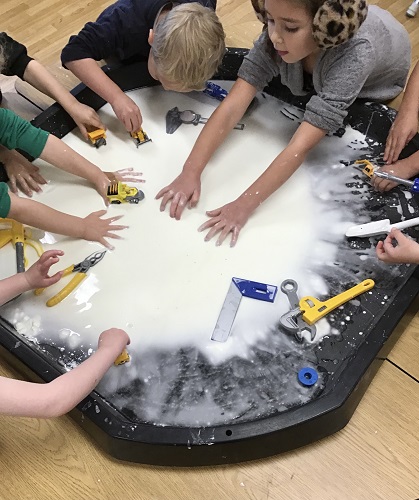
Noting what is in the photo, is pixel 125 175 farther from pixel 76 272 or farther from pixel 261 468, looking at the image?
pixel 261 468

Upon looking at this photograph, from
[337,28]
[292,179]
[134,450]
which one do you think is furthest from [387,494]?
[337,28]

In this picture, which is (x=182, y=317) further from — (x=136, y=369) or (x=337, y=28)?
(x=337, y=28)

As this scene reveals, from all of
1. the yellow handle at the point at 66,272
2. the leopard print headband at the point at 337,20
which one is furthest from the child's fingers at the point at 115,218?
the leopard print headband at the point at 337,20

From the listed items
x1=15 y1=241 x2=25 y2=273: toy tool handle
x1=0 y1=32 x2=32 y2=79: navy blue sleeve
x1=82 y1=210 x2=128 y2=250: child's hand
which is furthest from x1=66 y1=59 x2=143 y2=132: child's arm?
x1=15 y1=241 x2=25 y2=273: toy tool handle

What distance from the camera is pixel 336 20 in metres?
0.76

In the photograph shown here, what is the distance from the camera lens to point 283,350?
2.70ft

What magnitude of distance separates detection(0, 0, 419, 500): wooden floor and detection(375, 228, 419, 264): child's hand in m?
0.17

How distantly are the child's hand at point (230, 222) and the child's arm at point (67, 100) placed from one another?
323 millimetres

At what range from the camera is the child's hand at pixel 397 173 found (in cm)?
97

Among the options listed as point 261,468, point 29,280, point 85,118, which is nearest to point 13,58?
point 85,118

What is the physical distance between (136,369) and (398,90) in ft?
2.56

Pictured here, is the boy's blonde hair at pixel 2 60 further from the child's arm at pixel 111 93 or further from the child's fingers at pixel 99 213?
the child's fingers at pixel 99 213

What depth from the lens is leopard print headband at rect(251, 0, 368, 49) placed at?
75 centimetres

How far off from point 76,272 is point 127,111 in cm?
35
